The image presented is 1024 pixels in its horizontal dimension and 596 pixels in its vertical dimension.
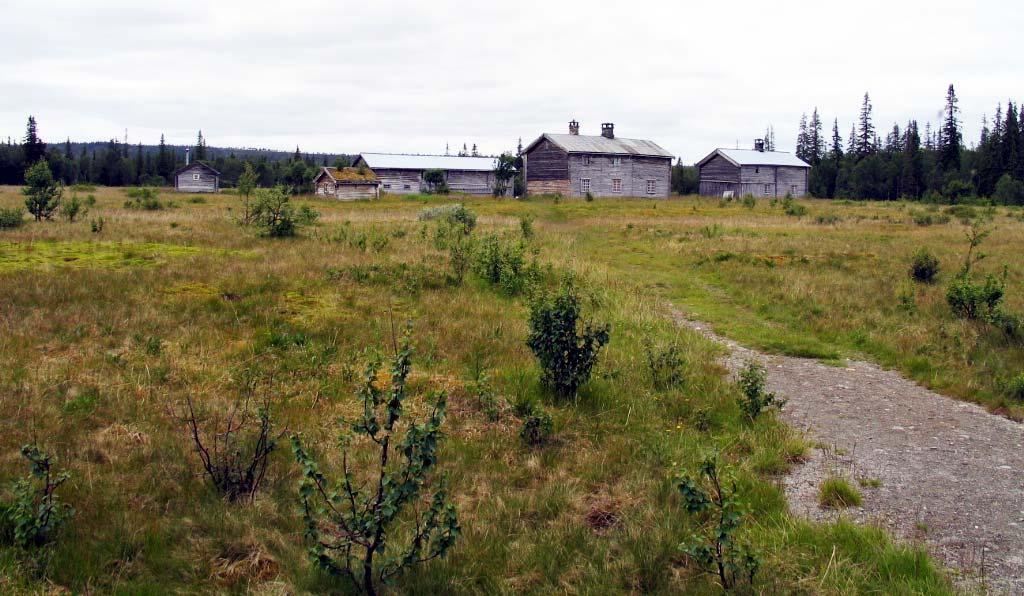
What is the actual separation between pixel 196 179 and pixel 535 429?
71.4 m

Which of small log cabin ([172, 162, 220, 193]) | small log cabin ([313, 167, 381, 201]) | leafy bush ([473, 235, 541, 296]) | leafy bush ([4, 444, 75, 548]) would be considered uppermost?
small log cabin ([172, 162, 220, 193])

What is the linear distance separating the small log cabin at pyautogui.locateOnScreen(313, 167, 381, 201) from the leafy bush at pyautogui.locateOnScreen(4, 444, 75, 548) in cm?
5031

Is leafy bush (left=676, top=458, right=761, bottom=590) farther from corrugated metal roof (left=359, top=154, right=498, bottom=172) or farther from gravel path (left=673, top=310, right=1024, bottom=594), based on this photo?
corrugated metal roof (left=359, top=154, right=498, bottom=172)

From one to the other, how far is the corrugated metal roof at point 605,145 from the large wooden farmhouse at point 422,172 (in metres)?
9.52

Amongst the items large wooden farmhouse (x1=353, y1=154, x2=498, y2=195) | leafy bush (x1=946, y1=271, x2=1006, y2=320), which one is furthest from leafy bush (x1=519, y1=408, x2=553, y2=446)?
large wooden farmhouse (x1=353, y1=154, x2=498, y2=195)

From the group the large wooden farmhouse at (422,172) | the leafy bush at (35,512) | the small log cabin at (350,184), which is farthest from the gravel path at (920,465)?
the large wooden farmhouse at (422,172)

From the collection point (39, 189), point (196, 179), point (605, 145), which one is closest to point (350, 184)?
point (605, 145)

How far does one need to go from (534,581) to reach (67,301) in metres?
8.94

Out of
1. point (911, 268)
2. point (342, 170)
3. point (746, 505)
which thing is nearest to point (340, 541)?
point (746, 505)

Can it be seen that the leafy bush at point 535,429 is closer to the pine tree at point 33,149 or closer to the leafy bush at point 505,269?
the leafy bush at point 505,269

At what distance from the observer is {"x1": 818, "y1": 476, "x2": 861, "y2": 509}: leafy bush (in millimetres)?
5625

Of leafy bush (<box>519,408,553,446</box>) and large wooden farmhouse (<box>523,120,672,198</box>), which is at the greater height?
large wooden farmhouse (<box>523,120,672,198</box>)

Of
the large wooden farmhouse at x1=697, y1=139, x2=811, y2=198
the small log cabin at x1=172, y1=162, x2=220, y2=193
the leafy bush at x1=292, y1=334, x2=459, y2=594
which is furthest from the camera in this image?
the small log cabin at x1=172, y1=162, x2=220, y2=193

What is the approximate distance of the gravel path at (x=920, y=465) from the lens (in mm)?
4977
